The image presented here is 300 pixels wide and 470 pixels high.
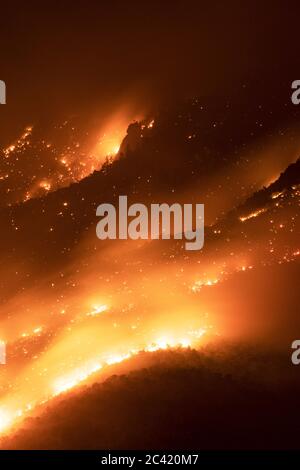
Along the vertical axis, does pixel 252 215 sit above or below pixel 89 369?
above

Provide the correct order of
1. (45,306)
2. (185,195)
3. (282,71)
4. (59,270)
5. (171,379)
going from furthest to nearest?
(282,71)
(185,195)
(59,270)
(45,306)
(171,379)

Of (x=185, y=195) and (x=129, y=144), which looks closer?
(x=185, y=195)

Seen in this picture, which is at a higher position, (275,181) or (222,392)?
(275,181)

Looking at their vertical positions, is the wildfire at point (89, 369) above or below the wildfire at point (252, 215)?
below

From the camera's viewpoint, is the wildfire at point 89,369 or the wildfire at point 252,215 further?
the wildfire at point 252,215

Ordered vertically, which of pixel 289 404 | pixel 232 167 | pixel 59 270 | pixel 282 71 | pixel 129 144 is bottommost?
pixel 289 404

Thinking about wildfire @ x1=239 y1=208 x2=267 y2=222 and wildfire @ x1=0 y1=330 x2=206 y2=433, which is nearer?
wildfire @ x1=0 y1=330 x2=206 y2=433

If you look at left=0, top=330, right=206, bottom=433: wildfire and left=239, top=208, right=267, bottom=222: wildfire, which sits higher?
left=239, top=208, right=267, bottom=222: wildfire

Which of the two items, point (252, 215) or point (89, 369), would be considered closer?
point (89, 369)

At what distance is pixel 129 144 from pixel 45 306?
677cm

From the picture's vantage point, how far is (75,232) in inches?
551

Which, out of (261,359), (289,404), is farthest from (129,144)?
(289,404)
